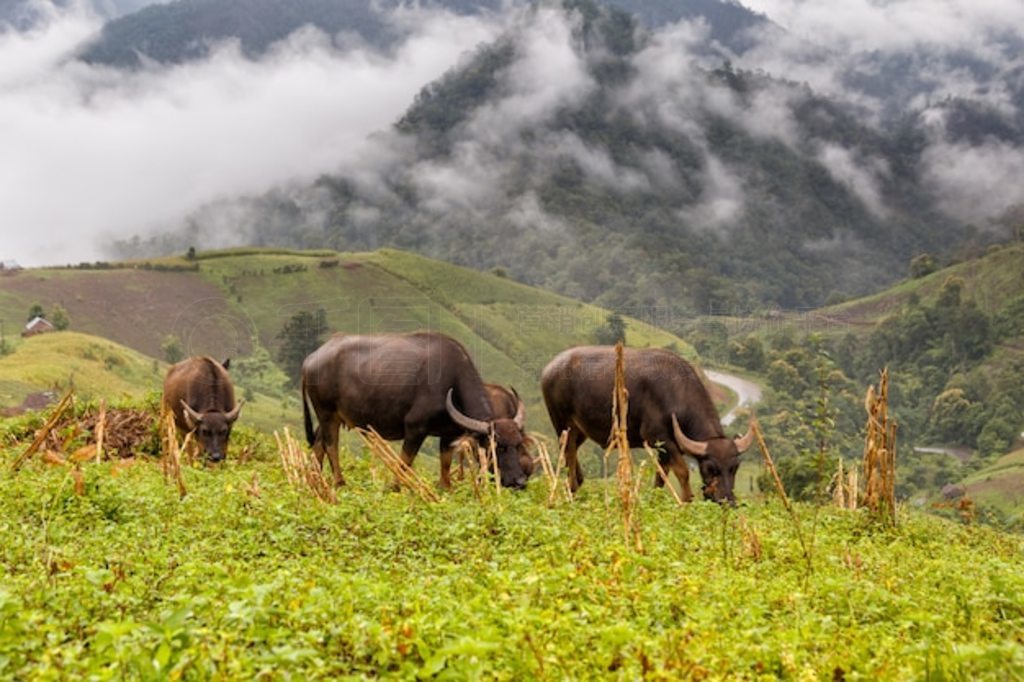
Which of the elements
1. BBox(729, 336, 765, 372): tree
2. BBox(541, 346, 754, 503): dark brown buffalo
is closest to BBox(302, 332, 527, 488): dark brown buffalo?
BBox(541, 346, 754, 503): dark brown buffalo

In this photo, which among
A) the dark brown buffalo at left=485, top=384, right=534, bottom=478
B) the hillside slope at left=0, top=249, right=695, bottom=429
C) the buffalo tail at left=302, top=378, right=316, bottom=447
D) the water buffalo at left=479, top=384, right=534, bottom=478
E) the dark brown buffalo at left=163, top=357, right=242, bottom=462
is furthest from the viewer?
the hillside slope at left=0, top=249, right=695, bottom=429

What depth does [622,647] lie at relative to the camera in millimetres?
5512

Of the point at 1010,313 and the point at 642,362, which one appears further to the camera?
the point at 1010,313

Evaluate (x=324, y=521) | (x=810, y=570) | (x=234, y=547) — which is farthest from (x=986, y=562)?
(x=234, y=547)

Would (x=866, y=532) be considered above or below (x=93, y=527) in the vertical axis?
below

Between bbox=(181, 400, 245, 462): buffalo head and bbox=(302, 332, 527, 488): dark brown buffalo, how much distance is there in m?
3.10

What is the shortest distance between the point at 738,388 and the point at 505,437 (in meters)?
116

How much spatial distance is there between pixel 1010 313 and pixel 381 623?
163 meters

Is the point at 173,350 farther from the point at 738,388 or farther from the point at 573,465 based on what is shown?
the point at 573,465

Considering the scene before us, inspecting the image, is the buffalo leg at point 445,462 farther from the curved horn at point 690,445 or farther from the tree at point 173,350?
the tree at point 173,350

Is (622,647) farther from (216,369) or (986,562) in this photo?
(216,369)

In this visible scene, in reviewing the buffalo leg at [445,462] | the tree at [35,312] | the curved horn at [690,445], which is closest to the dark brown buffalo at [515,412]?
the buffalo leg at [445,462]

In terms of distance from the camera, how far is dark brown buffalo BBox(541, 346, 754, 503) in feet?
50.6

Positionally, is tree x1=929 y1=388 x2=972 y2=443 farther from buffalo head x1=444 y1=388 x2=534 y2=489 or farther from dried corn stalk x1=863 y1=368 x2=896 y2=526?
dried corn stalk x1=863 y1=368 x2=896 y2=526
